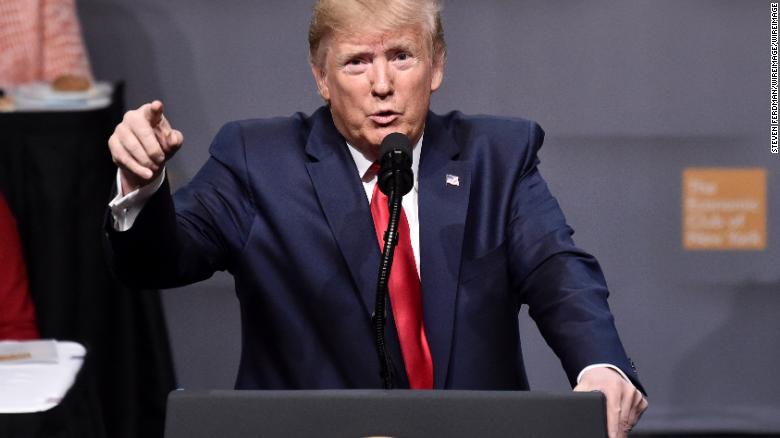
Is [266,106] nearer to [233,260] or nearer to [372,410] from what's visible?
[233,260]

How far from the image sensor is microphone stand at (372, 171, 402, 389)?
172cm

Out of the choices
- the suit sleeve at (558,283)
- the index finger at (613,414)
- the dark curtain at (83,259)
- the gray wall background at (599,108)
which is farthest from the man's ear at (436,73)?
the gray wall background at (599,108)

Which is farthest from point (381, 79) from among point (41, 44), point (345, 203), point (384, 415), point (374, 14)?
point (41, 44)

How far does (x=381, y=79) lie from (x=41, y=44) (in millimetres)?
2003

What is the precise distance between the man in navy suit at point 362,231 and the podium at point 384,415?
60cm

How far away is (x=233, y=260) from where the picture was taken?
2289 mm

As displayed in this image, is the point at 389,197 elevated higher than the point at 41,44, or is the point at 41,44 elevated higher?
the point at 389,197

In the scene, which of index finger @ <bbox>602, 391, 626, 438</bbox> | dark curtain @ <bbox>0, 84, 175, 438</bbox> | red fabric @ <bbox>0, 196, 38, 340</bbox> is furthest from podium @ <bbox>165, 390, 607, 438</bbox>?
dark curtain @ <bbox>0, 84, 175, 438</bbox>

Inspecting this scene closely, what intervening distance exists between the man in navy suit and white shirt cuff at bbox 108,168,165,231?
0.39 feet

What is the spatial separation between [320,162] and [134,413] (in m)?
1.91

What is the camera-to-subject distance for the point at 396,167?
179cm

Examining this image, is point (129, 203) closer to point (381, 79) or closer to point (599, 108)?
point (381, 79)

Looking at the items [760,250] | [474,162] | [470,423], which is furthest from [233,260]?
[760,250]

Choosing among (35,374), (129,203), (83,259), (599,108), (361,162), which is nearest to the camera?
(129,203)
